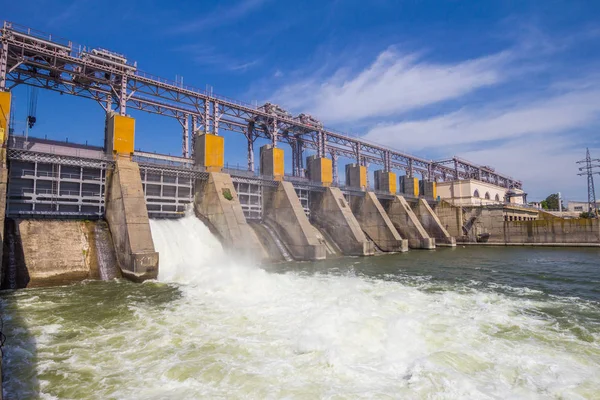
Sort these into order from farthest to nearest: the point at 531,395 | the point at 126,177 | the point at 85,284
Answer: the point at 126,177 < the point at 85,284 < the point at 531,395

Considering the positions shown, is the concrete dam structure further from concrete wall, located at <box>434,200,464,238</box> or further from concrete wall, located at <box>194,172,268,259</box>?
concrete wall, located at <box>434,200,464,238</box>

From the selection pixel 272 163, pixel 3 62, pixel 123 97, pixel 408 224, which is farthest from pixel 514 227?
pixel 3 62

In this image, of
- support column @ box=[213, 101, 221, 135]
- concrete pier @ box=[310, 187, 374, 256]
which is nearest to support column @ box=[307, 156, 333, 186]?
concrete pier @ box=[310, 187, 374, 256]

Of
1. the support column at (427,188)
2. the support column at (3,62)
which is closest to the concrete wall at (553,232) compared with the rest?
the support column at (427,188)

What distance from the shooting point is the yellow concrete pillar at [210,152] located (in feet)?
77.4

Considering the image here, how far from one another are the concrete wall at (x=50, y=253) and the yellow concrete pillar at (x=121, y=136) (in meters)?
4.85

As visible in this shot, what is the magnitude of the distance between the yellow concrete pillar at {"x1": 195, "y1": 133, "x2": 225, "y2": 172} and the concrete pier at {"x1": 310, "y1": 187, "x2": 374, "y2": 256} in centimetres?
1062

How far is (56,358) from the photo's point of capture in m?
6.32

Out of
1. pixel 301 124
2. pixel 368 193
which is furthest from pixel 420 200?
pixel 301 124

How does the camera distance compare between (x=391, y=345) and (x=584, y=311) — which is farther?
(x=584, y=311)

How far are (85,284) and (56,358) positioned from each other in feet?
28.1

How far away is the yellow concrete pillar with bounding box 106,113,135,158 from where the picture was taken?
63.9 feet

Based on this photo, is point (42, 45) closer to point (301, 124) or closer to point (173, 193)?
point (173, 193)

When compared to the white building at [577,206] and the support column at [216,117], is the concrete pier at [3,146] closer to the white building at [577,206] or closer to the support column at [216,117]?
the support column at [216,117]
